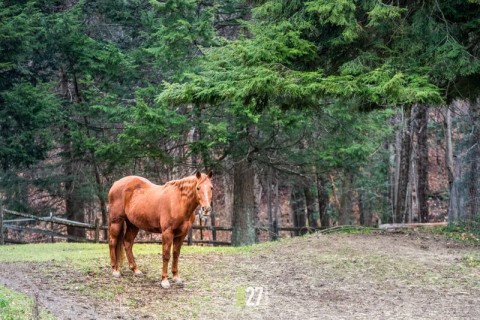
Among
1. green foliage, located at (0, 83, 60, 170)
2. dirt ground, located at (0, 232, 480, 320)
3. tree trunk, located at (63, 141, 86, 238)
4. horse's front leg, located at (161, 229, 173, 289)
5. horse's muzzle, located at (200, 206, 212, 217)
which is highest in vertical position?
green foliage, located at (0, 83, 60, 170)

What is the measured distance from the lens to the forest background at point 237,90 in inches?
476

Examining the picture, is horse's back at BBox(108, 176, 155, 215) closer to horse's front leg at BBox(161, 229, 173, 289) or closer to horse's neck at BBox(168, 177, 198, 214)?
horse's neck at BBox(168, 177, 198, 214)

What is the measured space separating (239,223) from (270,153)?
95.2 inches

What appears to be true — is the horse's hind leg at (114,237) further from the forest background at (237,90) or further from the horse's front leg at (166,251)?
the forest background at (237,90)

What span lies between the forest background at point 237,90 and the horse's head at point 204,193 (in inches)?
80.9

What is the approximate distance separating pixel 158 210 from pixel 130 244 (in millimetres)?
1100

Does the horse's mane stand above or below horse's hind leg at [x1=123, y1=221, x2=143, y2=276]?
above

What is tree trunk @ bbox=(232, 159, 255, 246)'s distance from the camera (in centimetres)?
2075

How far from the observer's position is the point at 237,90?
1166cm

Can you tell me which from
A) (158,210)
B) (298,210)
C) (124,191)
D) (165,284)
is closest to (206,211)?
(158,210)

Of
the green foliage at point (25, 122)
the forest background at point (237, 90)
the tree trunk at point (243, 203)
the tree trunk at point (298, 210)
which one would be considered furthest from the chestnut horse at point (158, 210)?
the tree trunk at point (298, 210)

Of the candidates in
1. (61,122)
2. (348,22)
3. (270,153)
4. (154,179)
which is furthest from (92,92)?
(348,22)

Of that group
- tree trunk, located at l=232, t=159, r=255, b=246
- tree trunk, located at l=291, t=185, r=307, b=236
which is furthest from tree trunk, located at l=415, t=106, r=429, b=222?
tree trunk, located at l=291, t=185, r=307, b=236

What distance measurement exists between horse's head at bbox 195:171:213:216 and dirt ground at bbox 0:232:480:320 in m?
1.32
